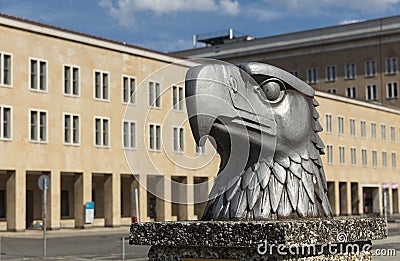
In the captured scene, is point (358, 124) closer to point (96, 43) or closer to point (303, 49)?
point (303, 49)

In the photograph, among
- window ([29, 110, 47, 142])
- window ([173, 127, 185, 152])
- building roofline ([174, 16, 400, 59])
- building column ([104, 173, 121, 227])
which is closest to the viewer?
window ([173, 127, 185, 152])

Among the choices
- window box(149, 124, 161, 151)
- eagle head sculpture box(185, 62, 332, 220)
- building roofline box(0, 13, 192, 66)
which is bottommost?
eagle head sculpture box(185, 62, 332, 220)

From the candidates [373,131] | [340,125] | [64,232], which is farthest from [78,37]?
[373,131]

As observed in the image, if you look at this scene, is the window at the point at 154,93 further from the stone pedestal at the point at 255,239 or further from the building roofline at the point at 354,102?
the building roofline at the point at 354,102

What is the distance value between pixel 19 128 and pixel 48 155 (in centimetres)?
273

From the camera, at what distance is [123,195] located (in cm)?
5500

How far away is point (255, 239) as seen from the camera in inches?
260

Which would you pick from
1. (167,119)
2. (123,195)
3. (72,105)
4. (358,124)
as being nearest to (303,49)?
(358,124)

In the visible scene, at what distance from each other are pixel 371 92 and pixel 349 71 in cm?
394

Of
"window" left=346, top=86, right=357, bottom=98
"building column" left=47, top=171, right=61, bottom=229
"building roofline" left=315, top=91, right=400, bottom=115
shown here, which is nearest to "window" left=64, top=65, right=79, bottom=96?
"building column" left=47, top=171, right=61, bottom=229

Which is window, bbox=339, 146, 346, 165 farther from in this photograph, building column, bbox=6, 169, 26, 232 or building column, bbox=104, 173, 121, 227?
building column, bbox=6, 169, 26, 232

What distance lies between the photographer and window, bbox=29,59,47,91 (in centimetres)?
4462

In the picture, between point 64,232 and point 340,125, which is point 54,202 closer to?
point 64,232

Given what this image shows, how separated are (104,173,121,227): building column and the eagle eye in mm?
42322
